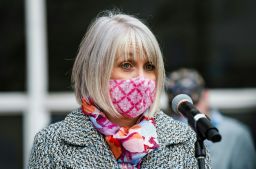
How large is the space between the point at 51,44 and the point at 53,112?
0.61 metres

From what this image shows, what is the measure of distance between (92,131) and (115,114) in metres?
0.12

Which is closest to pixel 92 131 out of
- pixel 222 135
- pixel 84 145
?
pixel 84 145

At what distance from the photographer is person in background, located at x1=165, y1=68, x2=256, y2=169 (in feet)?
15.7

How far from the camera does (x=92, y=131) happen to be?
124 inches

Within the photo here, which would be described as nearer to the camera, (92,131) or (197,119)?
(197,119)

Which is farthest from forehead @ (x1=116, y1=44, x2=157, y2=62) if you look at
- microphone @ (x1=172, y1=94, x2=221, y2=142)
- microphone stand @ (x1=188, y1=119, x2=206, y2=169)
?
microphone stand @ (x1=188, y1=119, x2=206, y2=169)

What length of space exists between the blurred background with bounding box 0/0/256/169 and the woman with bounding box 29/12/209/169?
3471 mm

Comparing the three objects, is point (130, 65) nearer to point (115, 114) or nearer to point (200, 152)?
point (115, 114)

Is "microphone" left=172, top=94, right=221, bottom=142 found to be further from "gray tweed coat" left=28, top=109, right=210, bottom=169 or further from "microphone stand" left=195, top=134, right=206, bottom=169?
"gray tweed coat" left=28, top=109, right=210, bottom=169

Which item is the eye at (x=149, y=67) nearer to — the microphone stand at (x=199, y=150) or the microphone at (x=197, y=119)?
the microphone at (x=197, y=119)

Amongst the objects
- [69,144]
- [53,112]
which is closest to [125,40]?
[69,144]

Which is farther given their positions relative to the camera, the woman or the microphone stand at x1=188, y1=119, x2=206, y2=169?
the woman

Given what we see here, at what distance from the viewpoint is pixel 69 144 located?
10.2ft

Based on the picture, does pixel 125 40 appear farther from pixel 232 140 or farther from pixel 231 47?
pixel 231 47
